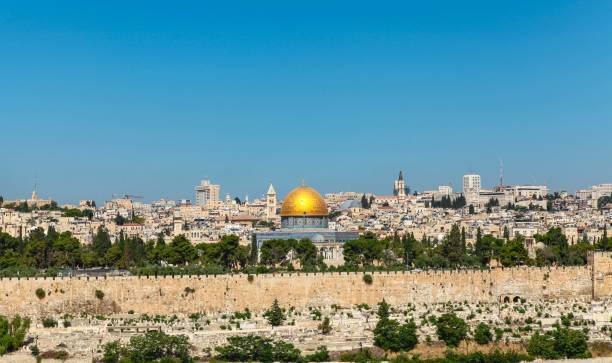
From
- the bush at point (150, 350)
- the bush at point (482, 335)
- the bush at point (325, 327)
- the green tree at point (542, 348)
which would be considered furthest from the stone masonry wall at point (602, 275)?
the bush at point (150, 350)

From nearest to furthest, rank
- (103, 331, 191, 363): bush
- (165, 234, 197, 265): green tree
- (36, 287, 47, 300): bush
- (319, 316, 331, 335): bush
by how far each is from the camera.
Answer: (103, 331, 191, 363): bush < (319, 316, 331, 335): bush < (36, 287, 47, 300): bush < (165, 234, 197, 265): green tree

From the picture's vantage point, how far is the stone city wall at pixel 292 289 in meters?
37.0

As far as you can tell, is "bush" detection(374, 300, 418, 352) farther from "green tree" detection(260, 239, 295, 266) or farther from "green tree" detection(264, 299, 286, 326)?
"green tree" detection(260, 239, 295, 266)

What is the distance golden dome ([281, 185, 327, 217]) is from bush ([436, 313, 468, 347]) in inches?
1164

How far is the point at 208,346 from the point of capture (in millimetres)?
30922

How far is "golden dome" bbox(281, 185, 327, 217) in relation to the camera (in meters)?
62.0

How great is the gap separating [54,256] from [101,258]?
217 centimetres

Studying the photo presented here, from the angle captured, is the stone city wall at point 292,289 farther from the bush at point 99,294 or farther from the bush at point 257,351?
the bush at point 257,351

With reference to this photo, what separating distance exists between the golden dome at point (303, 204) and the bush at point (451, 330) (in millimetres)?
29566

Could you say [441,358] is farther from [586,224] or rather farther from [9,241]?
[586,224]

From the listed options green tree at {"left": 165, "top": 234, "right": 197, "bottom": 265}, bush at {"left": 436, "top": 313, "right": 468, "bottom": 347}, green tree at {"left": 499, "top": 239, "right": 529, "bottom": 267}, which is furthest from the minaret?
bush at {"left": 436, "top": 313, "right": 468, "bottom": 347}

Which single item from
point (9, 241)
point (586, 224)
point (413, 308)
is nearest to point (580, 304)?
point (413, 308)

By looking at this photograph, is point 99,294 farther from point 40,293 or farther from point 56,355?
point 56,355

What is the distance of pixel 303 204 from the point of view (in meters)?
62.1
